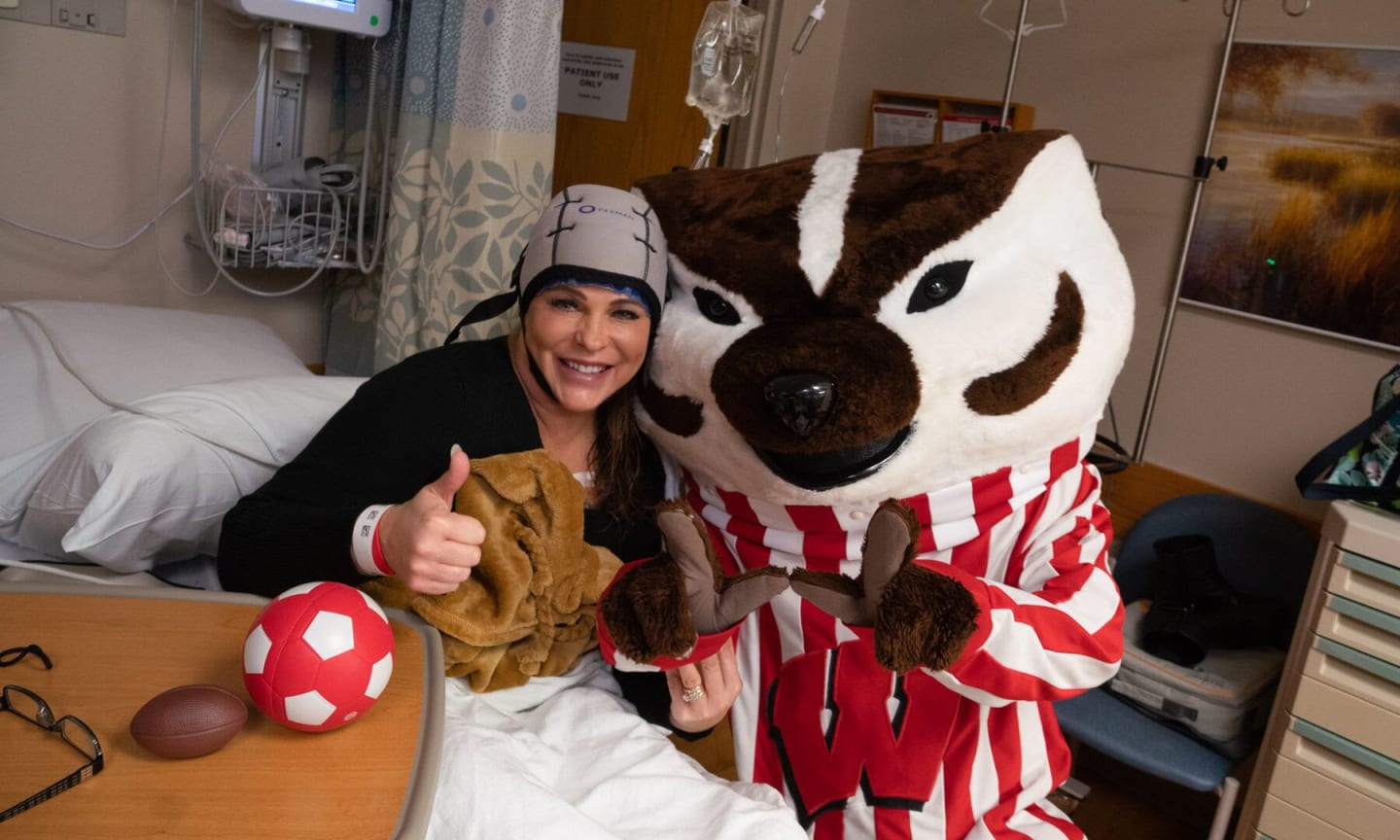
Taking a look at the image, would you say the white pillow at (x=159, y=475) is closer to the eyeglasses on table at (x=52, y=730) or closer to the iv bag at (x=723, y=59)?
the eyeglasses on table at (x=52, y=730)

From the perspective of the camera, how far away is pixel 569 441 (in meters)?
1.42

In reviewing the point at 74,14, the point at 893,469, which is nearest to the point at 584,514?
the point at 893,469

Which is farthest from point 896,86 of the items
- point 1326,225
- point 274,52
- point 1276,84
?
point 274,52

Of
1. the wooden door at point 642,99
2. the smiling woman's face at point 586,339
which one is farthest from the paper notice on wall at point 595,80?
the smiling woman's face at point 586,339

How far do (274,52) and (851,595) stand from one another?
6.34ft

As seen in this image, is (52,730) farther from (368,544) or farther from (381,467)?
(381,467)

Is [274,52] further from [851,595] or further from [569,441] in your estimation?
[851,595]

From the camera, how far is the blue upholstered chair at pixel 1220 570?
1.87 m

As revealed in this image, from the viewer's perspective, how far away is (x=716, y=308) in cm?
124

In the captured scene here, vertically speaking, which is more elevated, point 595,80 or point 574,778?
point 595,80

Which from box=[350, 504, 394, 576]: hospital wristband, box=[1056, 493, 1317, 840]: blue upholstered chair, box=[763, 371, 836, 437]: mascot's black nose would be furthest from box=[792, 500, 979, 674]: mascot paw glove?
box=[1056, 493, 1317, 840]: blue upholstered chair

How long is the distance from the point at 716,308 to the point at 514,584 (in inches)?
15.5

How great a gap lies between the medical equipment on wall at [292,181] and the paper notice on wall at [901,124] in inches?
48.7

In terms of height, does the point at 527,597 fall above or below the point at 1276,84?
below
